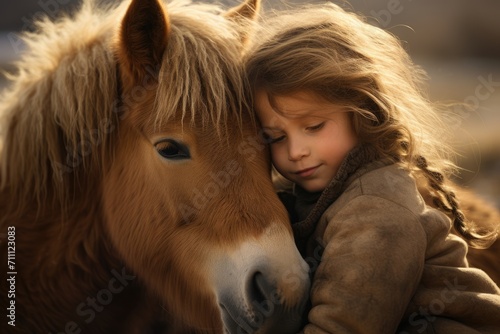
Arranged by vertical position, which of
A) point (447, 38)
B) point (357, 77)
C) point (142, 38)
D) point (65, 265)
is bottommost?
point (447, 38)

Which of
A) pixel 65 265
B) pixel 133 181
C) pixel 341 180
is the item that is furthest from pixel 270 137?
pixel 65 265

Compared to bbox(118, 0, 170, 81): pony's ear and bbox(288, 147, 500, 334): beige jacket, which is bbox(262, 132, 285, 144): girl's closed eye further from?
bbox(118, 0, 170, 81): pony's ear

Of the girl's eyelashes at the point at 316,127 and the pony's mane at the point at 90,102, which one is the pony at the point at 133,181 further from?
the girl's eyelashes at the point at 316,127

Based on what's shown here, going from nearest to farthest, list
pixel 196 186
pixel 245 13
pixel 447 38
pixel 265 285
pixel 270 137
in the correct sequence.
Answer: pixel 265 285 < pixel 196 186 < pixel 270 137 < pixel 245 13 < pixel 447 38

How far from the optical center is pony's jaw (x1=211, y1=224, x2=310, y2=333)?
1.92 meters

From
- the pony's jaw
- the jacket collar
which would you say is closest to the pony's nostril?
the pony's jaw

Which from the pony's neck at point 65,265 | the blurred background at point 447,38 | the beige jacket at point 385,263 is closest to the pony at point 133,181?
the pony's neck at point 65,265

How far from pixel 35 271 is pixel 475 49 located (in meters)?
14.4

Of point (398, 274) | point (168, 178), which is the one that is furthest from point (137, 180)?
point (398, 274)

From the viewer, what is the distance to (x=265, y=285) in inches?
75.5

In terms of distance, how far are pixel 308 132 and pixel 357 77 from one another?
11.2 inches

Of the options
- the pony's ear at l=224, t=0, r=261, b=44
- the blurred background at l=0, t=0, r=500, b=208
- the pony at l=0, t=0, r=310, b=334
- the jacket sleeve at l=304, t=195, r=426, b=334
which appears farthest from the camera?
the blurred background at l=0, t=0, r=500, b=208

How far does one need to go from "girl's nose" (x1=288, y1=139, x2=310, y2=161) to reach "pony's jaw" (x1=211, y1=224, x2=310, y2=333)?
35cm

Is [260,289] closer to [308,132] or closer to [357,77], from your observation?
[308,132]
